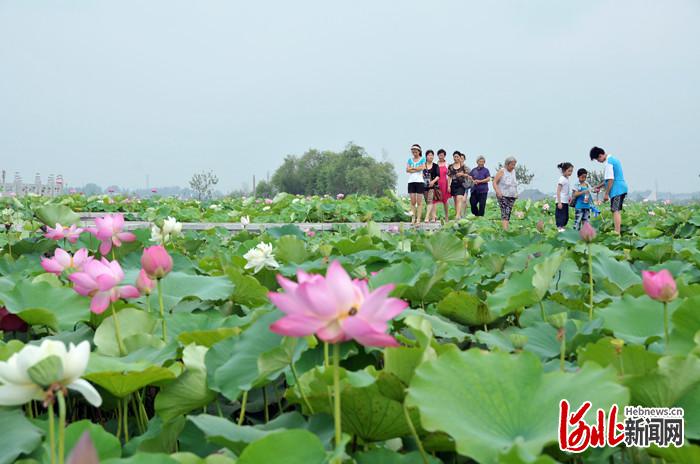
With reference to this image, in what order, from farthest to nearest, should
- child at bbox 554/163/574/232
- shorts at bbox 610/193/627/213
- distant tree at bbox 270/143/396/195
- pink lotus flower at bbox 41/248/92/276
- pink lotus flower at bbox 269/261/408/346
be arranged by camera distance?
1. distant tree at bbox 270/143/396/195
2. child at bbox 554/163/574/232
3. shorts at bbox 610/193/627/213
4. pink lotus flower at bbox 41/248/92/276
5. pink lotus flower at bbox 269/261/408/346

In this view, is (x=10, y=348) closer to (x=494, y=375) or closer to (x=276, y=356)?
(x=276, y=356)

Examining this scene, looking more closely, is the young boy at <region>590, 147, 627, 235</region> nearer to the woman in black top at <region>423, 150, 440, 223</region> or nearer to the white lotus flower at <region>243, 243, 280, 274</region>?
the woman in black top at <region>423, 150, 440, 223</region>

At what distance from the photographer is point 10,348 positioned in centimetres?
82

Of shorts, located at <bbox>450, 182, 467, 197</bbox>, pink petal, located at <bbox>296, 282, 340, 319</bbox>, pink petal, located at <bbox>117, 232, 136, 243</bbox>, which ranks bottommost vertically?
pink petal, located at <bbox>117, 232, 136, 243</bbox>

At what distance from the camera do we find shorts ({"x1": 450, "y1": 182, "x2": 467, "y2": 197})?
9.00 metres

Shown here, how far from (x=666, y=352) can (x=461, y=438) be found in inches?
16.0

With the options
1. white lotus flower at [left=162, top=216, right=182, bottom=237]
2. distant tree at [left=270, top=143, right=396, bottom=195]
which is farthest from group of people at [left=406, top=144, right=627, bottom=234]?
distant tree at [left=270, top=143, right=396, bottom=195]

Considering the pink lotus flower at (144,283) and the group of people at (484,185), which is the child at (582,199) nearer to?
the group of people at (484,185)

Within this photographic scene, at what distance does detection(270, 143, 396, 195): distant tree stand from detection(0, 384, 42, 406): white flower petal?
39289 millimetres

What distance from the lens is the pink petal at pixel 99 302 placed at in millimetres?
892

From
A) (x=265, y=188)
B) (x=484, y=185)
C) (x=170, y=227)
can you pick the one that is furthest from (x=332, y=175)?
(x=170, y=227)

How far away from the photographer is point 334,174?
45.6m

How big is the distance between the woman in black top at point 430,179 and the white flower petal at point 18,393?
825 cm

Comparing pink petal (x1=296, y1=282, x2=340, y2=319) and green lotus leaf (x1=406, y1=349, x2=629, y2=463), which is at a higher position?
pink petal (x1=296, y1=282, x2=340, y2=319)
